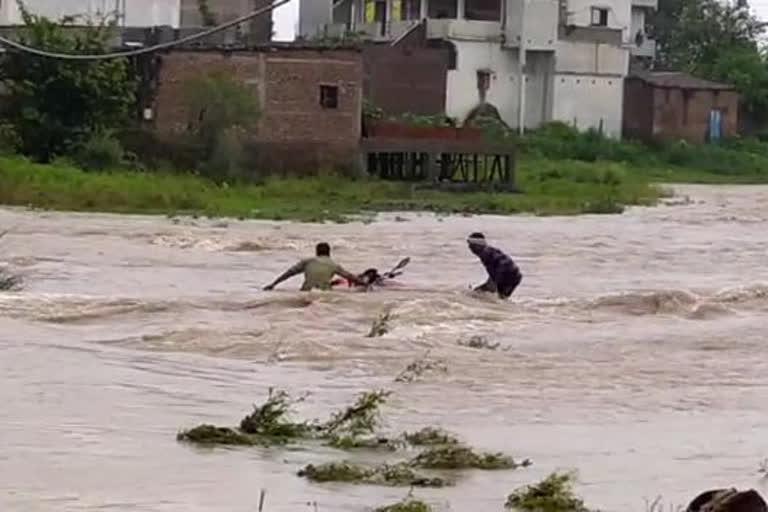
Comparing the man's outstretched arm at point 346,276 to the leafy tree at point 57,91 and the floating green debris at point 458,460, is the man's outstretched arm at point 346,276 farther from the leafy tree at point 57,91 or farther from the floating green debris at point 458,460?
the leafy tree at point 57,91

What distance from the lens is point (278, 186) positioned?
5016 cm

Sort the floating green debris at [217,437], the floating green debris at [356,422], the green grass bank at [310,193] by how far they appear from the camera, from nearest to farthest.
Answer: the floating green debris at [217,437], the floating green debris at [356,422], the green grass bank at [310,193]

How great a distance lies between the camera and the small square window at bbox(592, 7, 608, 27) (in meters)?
75.0

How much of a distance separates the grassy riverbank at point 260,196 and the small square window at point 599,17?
62.9 ft

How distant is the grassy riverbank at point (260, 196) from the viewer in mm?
44906

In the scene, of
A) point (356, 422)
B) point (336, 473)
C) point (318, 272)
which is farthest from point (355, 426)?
point (318, 272)

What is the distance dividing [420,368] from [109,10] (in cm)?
4546

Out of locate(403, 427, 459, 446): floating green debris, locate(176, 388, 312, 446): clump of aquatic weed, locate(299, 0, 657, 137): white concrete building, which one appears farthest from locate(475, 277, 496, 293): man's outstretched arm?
locate(299, 0, 657, 137): white concrete building

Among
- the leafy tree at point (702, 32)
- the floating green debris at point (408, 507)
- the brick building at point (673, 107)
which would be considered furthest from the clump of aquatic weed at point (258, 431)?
the leafy tree at point (702, 32)

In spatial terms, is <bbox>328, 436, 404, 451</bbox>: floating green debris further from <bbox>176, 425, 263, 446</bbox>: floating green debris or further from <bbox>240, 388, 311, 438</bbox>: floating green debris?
<bbox>176, 425, 263, 446</bbox>: floating green debris

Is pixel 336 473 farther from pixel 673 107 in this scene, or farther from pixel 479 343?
pixel 673 107

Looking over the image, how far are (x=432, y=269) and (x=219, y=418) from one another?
58.9 feet

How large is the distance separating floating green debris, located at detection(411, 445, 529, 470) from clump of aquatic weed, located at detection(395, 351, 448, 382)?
15.2ft

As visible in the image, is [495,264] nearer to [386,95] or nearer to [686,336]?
[686,336]
